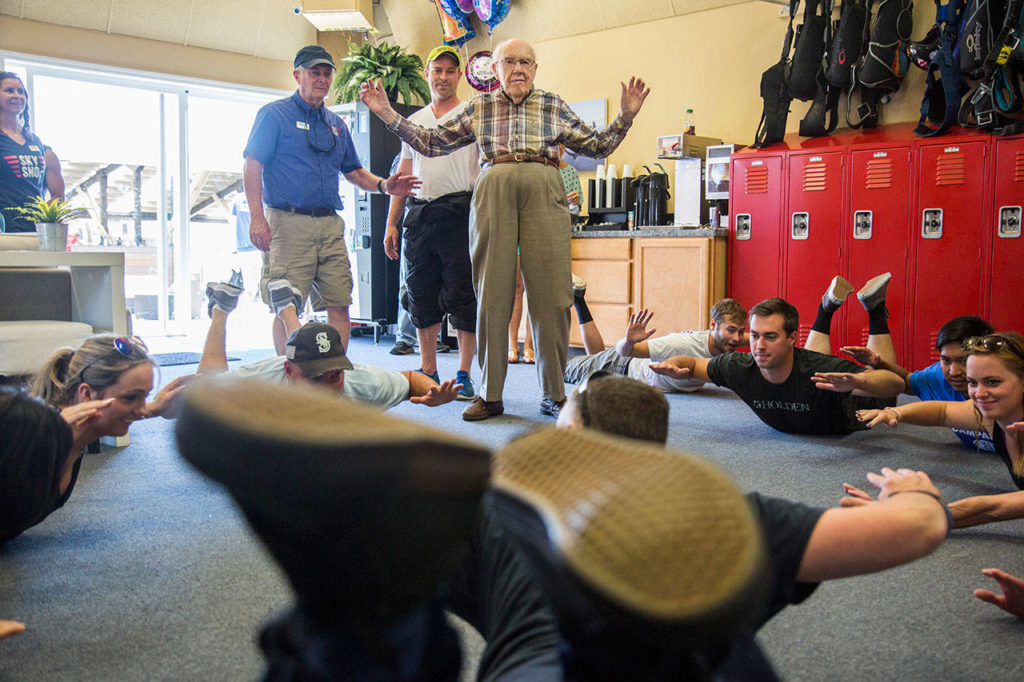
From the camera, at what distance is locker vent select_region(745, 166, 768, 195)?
4.61 meters

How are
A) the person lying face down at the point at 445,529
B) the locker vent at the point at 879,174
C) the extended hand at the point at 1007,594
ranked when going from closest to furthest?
the person lying face down at the point at 445,529
the extended hand at the point at 1007,594
the locker vent at the point at 879,174

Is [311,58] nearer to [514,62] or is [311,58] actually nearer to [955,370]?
[514,62]

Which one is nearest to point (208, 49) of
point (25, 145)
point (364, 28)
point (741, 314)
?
point (364, 28)

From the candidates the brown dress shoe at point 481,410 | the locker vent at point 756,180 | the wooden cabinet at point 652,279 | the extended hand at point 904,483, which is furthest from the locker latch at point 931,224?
the extended hand at point 904,483

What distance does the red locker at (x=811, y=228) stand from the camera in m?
4.39

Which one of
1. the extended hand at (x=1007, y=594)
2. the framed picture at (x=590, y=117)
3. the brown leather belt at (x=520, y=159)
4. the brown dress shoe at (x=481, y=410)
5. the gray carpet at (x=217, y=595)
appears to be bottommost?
the gray carpet at (x=217, y=595)

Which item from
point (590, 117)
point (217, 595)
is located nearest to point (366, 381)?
point (217, 595)

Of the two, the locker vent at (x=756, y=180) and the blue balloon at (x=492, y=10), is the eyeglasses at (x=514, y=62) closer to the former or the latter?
the locker vent at (x=756, y=180)

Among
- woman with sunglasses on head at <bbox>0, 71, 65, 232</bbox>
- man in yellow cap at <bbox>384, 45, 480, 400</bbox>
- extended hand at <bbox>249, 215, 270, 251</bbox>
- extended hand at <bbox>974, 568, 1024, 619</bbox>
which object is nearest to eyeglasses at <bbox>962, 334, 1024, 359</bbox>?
extended hand at <bbox>974, 568, 1024, 619</bbox>

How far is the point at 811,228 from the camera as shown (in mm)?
4477

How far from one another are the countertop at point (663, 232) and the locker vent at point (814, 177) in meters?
0.51

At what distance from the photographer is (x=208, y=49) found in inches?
245

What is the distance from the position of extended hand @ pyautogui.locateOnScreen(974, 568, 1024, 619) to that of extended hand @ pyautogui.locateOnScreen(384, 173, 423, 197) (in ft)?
7.91

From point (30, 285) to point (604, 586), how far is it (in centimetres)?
320
